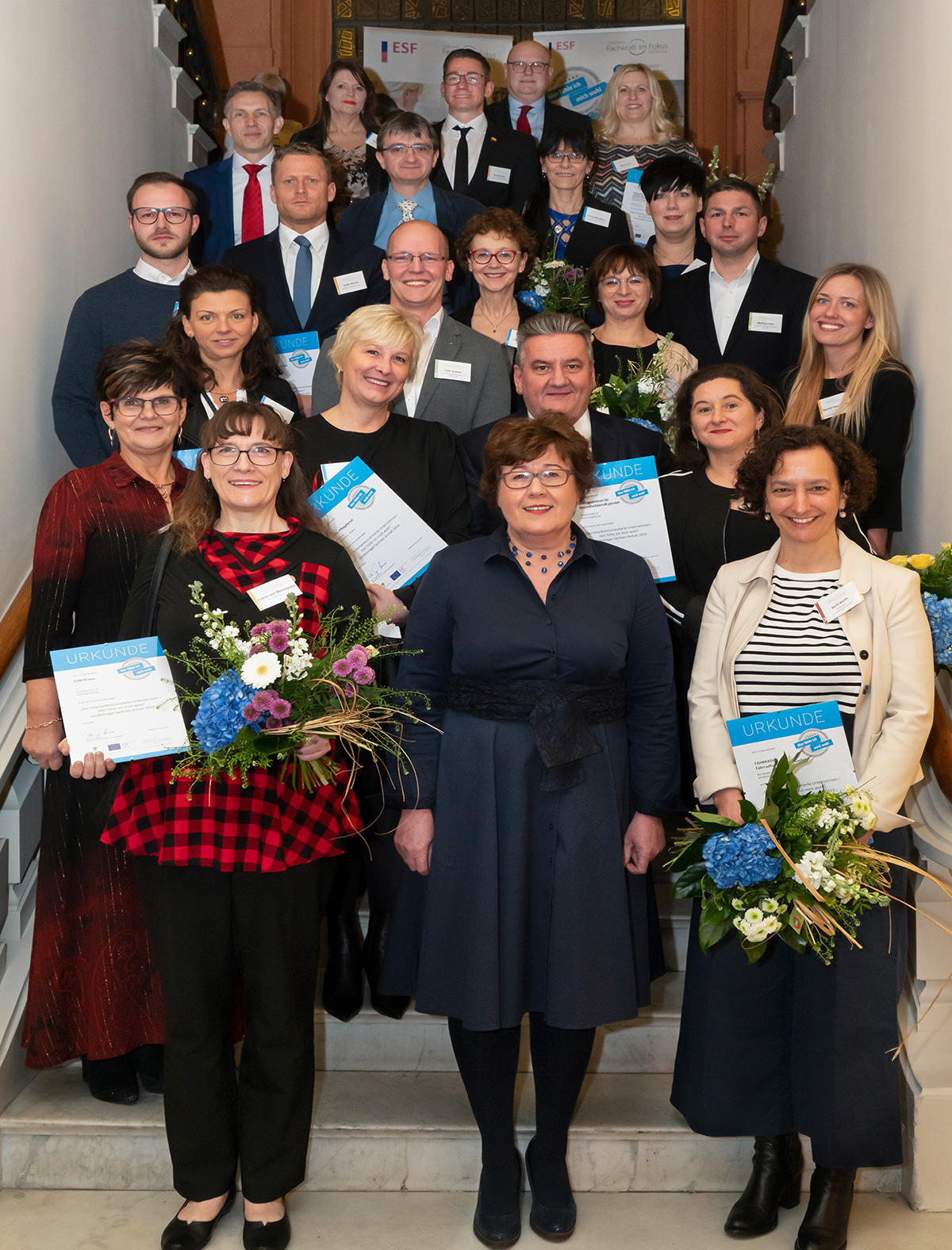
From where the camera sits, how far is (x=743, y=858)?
2447 mm

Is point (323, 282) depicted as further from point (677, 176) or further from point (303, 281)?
point (677, 176)

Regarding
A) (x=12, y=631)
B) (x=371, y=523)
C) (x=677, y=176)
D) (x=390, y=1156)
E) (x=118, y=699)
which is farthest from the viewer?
(x=677, y=176)

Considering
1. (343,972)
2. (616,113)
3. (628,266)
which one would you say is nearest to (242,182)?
(616,113)

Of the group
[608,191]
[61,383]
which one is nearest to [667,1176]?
[61,383]

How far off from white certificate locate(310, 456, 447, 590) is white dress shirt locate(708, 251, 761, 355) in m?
2.08

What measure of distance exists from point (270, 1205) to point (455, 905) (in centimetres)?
82

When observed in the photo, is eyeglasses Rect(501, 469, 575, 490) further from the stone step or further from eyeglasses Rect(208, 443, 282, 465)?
→ the stone step

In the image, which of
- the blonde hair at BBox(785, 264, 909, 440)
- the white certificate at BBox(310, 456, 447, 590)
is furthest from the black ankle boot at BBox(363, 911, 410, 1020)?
the blonde hair at BBox(785, 264, 909, 440)

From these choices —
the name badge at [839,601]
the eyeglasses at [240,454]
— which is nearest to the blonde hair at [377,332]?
the eyeglasses at [240,454]

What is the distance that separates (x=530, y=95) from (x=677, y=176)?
1695 millimetres

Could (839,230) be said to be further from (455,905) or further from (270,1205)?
(270,1205)

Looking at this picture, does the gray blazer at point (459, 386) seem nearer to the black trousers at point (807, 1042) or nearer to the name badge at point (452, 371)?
the name badge at point (452, 371)

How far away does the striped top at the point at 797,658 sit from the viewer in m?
2.65

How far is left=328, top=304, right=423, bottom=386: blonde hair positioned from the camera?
10.8ft
